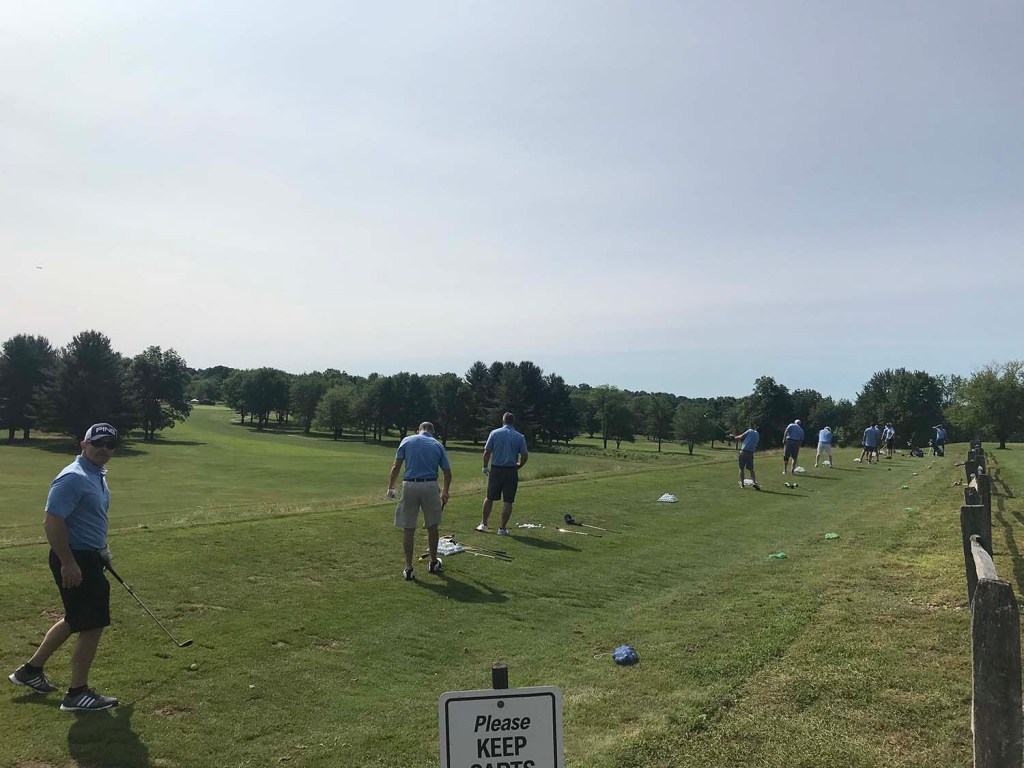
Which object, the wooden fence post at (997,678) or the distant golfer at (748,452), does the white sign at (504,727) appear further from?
the distant golfer at (748,452)

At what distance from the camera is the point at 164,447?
3073 inches

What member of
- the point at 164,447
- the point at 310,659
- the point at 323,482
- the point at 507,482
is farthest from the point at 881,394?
the point at 310,659

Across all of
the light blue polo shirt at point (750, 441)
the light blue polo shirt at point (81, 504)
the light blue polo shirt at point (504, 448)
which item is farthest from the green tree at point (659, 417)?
the light blue polo shirt at point (81, 504)

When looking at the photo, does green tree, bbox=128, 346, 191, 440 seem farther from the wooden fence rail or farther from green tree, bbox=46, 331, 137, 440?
the wooden fence rail

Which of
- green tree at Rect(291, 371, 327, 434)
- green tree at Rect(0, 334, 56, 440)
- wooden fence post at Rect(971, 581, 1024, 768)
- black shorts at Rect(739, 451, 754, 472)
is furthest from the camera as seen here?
green tree at Rect(291, 371, 327, 434)

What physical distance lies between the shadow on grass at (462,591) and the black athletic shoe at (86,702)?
14.9 ft

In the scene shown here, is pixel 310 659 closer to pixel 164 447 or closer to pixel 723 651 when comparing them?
pixel 723 651

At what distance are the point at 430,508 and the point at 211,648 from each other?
3.96m

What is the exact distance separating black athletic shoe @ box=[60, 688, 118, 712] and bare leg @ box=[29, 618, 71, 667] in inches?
19.0

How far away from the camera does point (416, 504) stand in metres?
10.4

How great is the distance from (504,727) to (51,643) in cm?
526

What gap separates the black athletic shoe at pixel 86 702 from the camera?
18.6 ft

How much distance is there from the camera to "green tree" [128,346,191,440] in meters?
95.0

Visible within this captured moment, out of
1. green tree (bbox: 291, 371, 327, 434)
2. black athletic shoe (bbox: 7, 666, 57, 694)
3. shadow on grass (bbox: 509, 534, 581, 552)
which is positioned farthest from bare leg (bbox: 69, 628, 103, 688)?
green tree (bbox: 291, 371, 327, 434)
